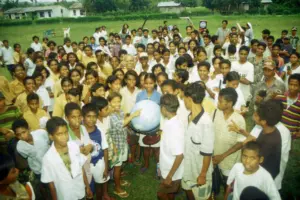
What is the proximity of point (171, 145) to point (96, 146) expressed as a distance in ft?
3.67

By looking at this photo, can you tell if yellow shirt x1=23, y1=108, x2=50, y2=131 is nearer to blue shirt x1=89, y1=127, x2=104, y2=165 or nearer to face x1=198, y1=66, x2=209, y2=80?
blue shirt x1=89, y1=127, x2=104, y2=165

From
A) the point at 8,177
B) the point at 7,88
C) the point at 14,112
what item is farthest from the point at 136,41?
the point at 8,177

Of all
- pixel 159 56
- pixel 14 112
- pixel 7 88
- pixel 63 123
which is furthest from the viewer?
pixel 159 56

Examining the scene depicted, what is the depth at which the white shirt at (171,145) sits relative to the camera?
2865 millimetres

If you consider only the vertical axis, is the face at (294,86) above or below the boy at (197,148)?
above

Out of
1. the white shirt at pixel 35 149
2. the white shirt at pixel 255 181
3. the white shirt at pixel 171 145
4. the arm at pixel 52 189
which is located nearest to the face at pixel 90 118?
the white shirt at pixel 35 149

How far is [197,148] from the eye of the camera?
3025mm

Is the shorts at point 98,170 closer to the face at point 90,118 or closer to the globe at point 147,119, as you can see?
the face at point 90,118

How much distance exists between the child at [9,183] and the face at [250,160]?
7.60ft

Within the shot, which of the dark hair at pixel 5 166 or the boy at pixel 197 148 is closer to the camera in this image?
the dark hair at pixel 5 166

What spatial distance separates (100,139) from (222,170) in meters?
1.86

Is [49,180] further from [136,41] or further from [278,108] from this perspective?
[136,41]

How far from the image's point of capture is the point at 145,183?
4488 millimetres

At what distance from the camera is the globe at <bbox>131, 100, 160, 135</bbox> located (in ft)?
12.0
